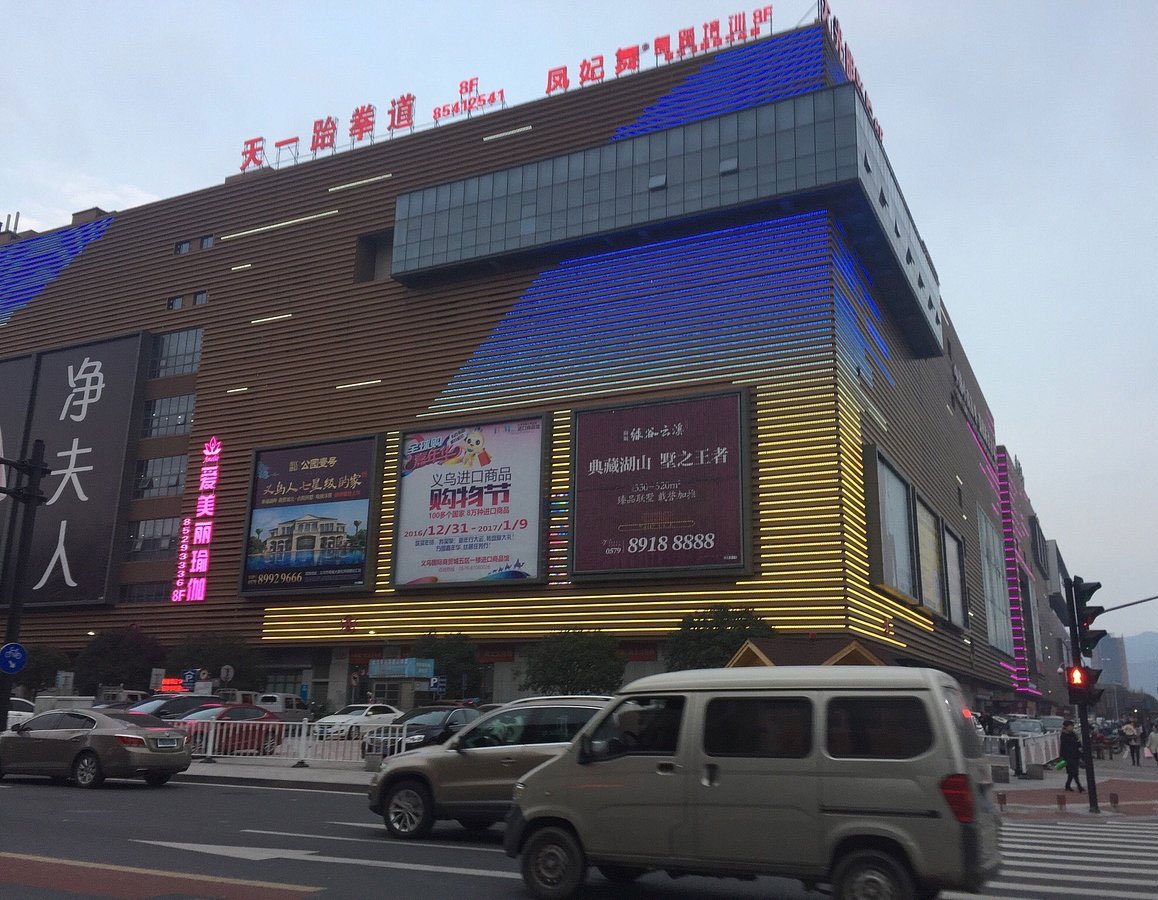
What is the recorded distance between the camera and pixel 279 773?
69.3ft

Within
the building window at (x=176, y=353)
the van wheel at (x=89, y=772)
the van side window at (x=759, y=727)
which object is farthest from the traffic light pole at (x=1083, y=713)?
the building window at (x=176, y=353)

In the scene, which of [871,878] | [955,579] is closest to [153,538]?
[955,579]

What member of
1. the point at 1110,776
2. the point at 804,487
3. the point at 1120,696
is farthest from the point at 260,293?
the point at 1120,696

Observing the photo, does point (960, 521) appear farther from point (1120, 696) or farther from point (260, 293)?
point (1120, 696)

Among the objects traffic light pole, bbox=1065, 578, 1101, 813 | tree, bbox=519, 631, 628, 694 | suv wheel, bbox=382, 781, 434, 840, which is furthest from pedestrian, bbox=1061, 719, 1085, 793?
suv wheel, bbox=382, 781, 434, 840

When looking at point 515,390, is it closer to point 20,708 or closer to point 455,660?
point 455,660

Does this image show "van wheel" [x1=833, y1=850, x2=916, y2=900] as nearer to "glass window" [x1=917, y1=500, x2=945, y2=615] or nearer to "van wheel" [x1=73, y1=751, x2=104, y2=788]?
"van wheel" [x1=73, y1=751, x2=104, y2=788]

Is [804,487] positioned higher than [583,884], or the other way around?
[804,487]

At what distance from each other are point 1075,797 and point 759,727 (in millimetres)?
18412

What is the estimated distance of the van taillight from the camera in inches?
283

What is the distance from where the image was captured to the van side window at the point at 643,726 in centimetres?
847

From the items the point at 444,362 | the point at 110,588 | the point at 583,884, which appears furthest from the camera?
the point at 110,588

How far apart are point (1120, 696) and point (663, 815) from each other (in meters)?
209

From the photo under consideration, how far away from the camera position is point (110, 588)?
55188 millimetres
